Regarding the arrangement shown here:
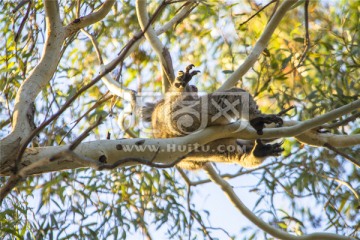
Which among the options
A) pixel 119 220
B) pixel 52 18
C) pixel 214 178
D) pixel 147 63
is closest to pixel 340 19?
pixel 147 63

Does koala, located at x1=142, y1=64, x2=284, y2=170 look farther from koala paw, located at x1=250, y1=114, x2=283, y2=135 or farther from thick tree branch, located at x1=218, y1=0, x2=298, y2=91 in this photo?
thick tree branch, located at x1=218, y1=0, x2=298, y2=91

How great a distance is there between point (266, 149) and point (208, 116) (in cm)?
73

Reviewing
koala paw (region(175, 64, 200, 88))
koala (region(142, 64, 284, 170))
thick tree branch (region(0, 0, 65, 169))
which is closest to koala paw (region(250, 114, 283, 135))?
koala (region(142, 64, 284, 170))

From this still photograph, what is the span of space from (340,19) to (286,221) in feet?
8.52

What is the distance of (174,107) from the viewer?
4.93 m

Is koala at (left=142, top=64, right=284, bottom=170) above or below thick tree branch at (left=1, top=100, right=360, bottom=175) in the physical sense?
above

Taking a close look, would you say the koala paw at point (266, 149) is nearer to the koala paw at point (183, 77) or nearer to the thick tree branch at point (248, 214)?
the thick tree branch at point (248, 214)

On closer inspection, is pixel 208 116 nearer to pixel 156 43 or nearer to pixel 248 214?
pixel 156 43

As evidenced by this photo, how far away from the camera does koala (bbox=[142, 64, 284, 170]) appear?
462 centimetres

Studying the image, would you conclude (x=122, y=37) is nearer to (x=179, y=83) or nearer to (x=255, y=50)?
(x=179, y=83)

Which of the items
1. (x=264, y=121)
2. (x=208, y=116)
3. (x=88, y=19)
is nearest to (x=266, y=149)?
(x=264, y=121)

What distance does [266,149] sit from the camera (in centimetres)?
496

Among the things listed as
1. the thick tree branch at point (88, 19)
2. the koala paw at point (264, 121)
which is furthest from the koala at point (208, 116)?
the thick tree branch at point (88, 19)

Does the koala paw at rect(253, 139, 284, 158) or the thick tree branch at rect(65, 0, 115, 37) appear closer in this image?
the thick tree branch at rect(65, 0, 115, 37)
